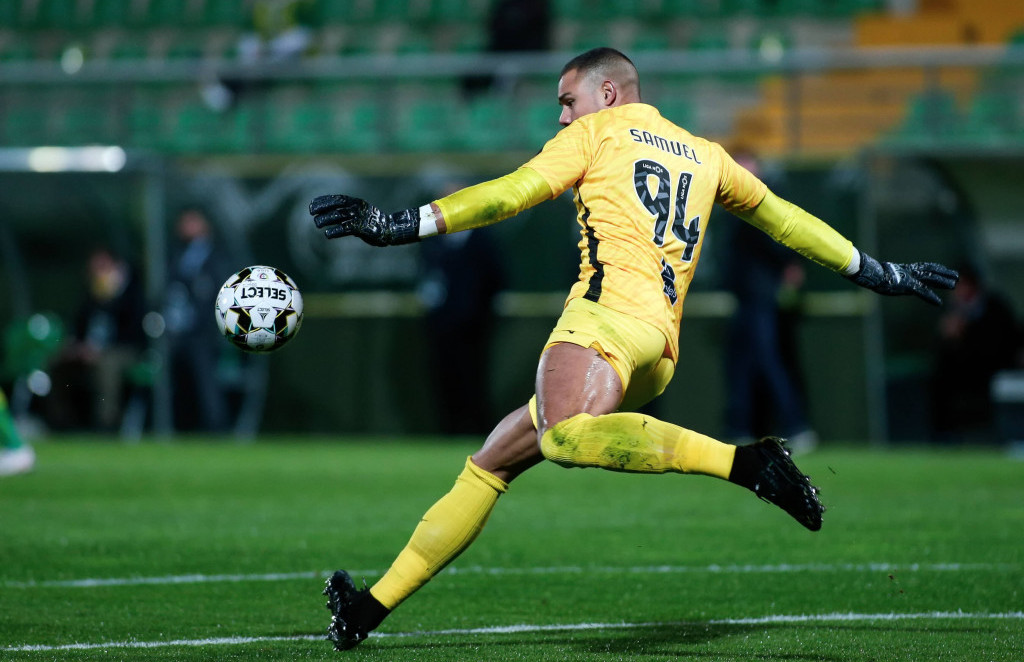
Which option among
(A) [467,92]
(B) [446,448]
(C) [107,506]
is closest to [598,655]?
(C) [107,506]

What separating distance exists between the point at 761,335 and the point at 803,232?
27.8ft

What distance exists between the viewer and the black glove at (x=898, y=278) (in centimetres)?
562

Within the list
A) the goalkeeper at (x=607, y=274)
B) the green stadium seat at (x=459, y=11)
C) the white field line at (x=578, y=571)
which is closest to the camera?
the goalkeeper at (x=607, y=274)

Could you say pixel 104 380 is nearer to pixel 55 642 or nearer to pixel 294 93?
pixel 294 93

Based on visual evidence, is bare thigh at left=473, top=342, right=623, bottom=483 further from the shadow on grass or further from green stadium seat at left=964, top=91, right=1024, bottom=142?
green stadium seat at left=964, top=91, right=1024, bottom=142

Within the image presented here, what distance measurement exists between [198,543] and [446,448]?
21.3 ft

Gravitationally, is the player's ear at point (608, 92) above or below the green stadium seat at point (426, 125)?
below

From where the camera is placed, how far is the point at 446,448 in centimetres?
1461

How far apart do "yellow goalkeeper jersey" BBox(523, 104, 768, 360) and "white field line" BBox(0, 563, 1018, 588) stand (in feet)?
7.00

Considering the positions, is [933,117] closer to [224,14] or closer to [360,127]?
[360,127]

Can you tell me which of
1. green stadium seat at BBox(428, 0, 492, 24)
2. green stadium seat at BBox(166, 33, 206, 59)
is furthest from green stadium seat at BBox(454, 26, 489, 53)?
green stadium seat at BBox(166, 33, 206, 59)

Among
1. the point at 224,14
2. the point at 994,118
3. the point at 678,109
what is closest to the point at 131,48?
the point at 224,14

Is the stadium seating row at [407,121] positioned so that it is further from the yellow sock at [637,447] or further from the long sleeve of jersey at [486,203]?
the yellow sock at [637,447]

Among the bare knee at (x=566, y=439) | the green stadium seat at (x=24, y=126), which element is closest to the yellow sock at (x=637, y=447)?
the bare knee at (x=566, y=439)
